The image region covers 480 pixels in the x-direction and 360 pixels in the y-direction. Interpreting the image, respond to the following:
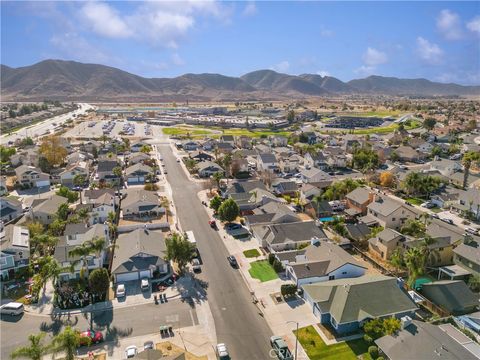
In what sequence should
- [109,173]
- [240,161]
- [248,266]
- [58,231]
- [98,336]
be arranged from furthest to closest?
[240,161], [109,173], [58,231], [248,266], [98,336]

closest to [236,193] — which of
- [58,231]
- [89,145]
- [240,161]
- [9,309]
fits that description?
[240,161]

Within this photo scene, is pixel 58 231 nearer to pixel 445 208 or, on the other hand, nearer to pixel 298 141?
pixel 445 208

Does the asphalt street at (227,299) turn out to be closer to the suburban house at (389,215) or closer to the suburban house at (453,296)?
the suburban house at (453,296)

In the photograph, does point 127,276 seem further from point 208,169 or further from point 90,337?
point 208,169

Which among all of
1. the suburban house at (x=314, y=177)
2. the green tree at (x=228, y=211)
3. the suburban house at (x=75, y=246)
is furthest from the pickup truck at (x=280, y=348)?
the suburban house at (x=314, y=177)

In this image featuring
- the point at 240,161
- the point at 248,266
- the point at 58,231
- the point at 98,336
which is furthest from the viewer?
the point at 240,161

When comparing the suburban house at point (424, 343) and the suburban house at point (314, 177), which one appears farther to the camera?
the suburban house at point (314, 177)
